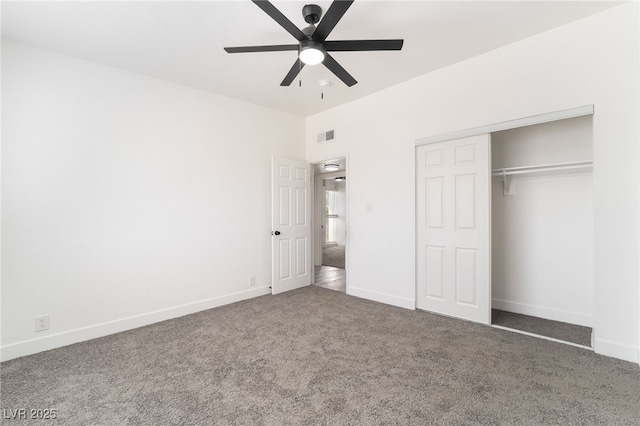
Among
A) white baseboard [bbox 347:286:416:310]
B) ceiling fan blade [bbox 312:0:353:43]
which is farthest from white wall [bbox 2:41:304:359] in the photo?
ceiling fan blade [bbox 312:0:353:43]

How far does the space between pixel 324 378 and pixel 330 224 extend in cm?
901

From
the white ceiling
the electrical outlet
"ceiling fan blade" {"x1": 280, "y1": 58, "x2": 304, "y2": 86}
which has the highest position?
the white ceiling

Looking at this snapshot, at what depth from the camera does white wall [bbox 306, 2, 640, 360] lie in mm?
2336

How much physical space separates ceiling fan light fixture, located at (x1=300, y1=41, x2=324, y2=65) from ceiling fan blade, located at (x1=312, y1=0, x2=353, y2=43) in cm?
5

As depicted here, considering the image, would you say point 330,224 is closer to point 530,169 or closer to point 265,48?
point 530,169

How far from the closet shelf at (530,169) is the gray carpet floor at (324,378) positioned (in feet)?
5.78

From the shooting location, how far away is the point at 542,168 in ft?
10.1

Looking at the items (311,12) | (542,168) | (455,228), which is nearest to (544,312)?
(455,228)

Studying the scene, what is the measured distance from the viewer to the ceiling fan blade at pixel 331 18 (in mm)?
1653

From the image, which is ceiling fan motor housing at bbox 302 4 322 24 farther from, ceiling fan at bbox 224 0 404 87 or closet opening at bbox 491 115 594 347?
closet opening at bbox 491 115 594 347

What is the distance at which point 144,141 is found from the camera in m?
3.30

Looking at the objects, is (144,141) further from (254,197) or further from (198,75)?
(254,197)

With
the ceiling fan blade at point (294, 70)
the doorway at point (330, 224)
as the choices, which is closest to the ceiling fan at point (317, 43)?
the ceiling fan blade at point (294, 70)

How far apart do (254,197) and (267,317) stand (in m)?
1.80
